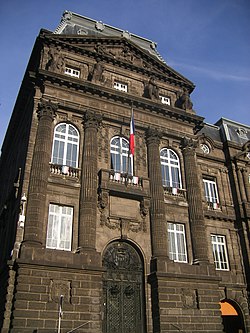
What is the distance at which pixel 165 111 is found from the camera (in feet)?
92.9

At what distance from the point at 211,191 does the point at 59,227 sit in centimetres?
1509

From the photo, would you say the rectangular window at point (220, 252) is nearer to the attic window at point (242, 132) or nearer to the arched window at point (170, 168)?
the arched window at point (170, 168)

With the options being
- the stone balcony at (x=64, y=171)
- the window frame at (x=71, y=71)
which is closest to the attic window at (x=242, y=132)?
the window frame at (x=71, y=71)

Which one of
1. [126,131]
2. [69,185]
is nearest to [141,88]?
[126,131]

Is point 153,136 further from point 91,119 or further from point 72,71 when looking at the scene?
point 72,71

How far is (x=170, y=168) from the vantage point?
89.6 ft

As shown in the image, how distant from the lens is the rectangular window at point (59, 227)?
2056 cm

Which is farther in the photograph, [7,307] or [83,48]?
[83,48]

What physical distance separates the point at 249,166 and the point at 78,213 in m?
18.9

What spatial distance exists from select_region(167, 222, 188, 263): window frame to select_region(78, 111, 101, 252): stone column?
5.99m

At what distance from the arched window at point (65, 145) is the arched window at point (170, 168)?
7.17m

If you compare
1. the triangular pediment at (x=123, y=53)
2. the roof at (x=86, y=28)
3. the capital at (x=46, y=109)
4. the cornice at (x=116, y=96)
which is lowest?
the capital at (x=46, y=109)

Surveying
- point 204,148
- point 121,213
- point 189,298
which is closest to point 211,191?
point 204,148

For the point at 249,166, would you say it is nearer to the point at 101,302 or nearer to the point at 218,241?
the point at 218,241
